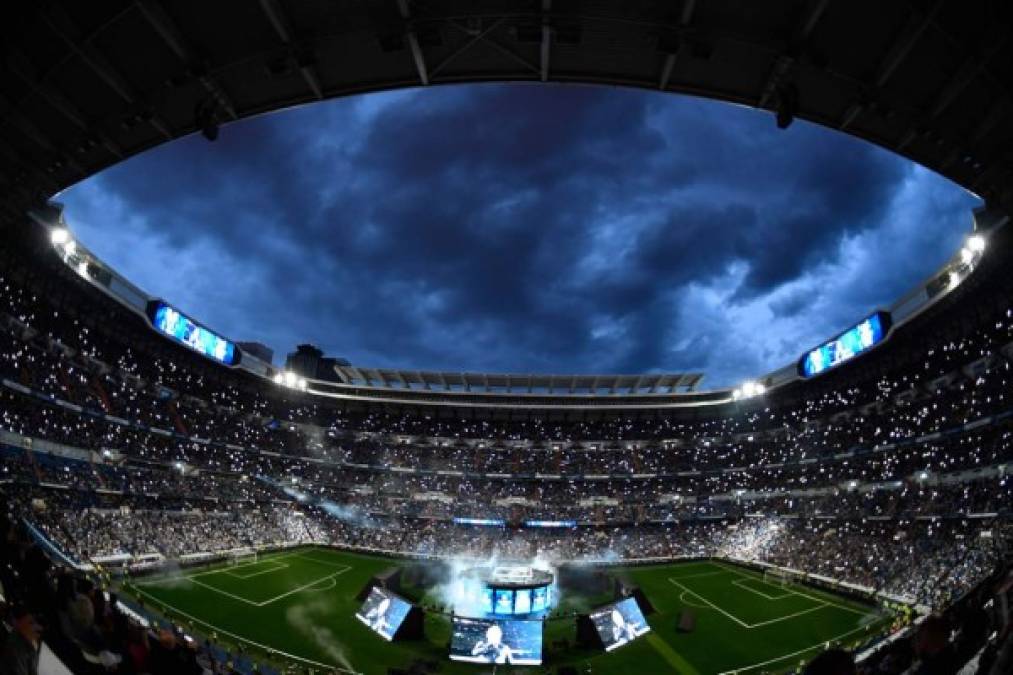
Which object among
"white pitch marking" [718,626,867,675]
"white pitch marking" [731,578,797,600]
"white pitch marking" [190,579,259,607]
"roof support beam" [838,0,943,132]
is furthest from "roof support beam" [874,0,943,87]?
"white pitch marking" [731,578,797,600]

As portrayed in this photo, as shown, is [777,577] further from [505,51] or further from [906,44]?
[505,51]

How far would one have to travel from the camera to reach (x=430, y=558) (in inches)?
2146

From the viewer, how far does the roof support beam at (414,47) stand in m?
6.70

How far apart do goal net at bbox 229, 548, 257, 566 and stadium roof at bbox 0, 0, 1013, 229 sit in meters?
45.5

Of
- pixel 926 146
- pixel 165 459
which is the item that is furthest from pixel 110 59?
pixel 165 459

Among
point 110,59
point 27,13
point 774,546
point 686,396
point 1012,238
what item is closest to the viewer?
point 27,13

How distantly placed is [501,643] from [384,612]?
25.1 ft

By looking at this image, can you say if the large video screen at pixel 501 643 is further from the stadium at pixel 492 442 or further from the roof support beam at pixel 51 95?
the roof support beam at pixel 51 95

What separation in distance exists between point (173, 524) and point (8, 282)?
22.9 meters

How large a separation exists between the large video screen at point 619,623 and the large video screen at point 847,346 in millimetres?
30142

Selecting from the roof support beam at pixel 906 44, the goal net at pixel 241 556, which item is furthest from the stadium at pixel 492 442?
the goal net at pixel 241 556

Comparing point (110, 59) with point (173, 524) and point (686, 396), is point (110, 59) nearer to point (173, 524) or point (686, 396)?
point (173, 524)

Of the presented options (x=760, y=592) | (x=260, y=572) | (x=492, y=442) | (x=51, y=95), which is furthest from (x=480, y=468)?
(x=51, y=95)

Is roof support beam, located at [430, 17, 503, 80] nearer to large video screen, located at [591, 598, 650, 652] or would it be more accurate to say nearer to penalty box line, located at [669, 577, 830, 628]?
large video screen, located at [591, 598, 650, 652]
